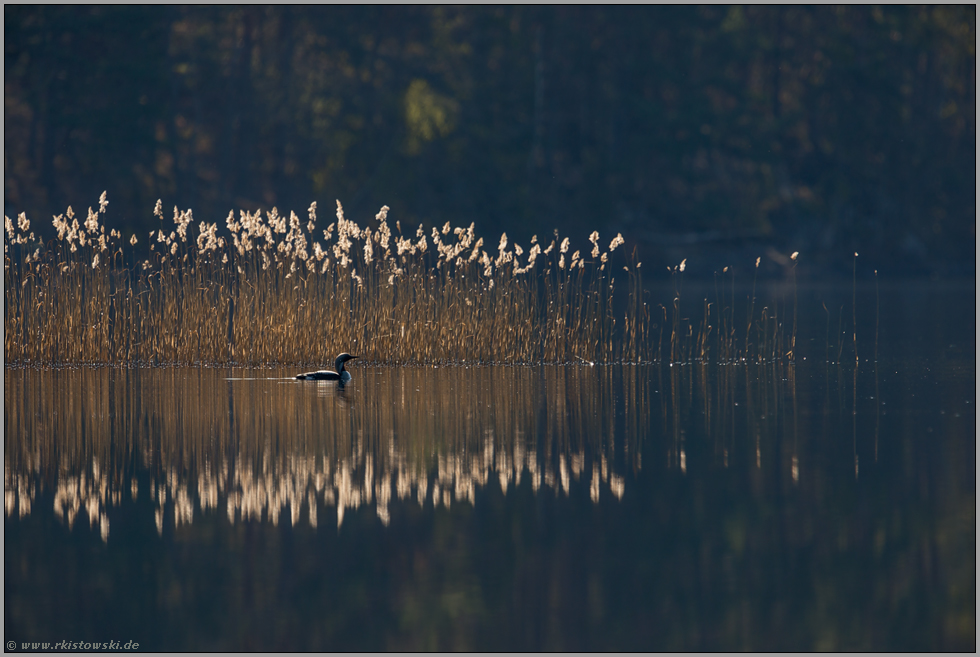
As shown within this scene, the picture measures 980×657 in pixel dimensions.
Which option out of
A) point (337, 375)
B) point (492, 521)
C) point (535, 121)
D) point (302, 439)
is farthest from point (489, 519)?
point (535, 121)

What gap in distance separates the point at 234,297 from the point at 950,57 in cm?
3398

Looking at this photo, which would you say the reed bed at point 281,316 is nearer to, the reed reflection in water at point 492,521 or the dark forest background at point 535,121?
the reed reflection in water at point 492,521

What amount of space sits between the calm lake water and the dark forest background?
74.9 feet

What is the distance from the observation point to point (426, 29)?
3641 centimetres

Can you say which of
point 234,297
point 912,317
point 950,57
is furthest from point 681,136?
point 234,297

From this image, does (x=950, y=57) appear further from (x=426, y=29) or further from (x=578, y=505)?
(x=578, y=505)

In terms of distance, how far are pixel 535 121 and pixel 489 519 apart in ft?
100

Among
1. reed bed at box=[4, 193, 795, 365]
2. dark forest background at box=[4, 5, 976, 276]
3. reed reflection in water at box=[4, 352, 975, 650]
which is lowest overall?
reed reflection in water at box=[4, 352, 975, 650]

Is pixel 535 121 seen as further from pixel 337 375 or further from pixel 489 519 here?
pixel 489 519

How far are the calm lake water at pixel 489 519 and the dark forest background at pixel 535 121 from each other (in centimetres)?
2283

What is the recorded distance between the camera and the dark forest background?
30.9 metres

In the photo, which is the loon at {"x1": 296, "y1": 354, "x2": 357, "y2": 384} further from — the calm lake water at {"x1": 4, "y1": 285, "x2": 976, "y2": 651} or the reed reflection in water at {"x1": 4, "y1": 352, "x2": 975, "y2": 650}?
the reed reflection in water at {"x1": 4, "y1": 352, "x2": 975, "y2": 650}

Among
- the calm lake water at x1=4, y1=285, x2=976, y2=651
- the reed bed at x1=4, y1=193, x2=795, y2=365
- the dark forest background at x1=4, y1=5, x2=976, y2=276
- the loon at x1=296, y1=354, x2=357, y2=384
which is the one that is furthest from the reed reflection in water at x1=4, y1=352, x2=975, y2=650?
the dark forest background at x1=4, y1=5, x2=976, y2=276

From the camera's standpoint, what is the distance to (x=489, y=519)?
5.54m
